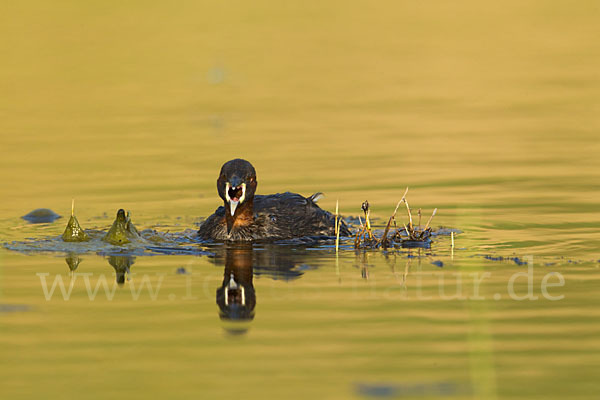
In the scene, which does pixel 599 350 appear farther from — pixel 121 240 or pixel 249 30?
pixel 249 30

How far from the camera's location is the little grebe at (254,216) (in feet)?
45.7

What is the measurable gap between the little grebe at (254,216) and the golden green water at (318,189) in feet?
3.49

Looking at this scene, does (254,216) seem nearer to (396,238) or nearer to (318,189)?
(396,238)

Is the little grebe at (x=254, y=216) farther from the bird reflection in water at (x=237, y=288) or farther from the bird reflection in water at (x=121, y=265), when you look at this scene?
the bird reflection in water at (x=121, y=265)

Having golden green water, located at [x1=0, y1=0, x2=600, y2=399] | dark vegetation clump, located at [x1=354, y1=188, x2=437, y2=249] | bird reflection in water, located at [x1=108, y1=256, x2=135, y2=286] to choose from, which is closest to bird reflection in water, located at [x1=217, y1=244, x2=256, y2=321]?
golden green water, located at [x1=0, y1=0, x2=600, y2=399]

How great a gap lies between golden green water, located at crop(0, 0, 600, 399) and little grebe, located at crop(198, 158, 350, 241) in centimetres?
106

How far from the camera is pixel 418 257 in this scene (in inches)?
495

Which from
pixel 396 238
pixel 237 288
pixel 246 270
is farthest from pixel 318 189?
pixel 237 288

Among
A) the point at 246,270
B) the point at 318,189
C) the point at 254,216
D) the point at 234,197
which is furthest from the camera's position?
the point at 318,189

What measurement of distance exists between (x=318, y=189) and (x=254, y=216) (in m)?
2.91

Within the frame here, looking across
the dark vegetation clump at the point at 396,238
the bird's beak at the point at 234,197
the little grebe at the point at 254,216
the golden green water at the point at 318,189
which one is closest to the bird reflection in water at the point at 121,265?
the golden green water at the point at 318,189

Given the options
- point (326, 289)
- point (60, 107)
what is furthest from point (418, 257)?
point (60, 107)

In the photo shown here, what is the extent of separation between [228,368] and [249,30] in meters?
34.3

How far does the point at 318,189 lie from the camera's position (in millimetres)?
17297
